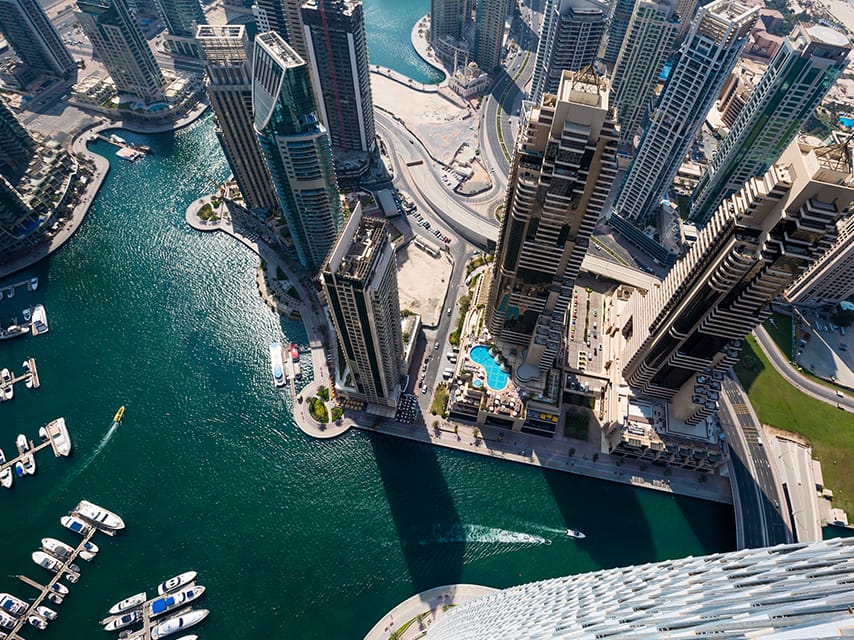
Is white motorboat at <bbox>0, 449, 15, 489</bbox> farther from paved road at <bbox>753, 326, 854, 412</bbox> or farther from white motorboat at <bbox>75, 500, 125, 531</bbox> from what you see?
paved road at <bbox>753, 326, 854, 412</bbox>

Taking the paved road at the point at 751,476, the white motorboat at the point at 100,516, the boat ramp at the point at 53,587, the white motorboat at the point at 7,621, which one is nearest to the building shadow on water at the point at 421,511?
the white motorboat at the point at 100,516

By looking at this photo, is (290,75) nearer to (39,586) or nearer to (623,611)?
(623,611)

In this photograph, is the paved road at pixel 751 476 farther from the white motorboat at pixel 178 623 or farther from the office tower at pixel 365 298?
the white motorboat at pixel 178 623

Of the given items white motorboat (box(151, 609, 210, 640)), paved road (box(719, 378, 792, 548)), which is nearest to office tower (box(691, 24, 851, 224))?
paved road (box(719, 378, 792, 548))

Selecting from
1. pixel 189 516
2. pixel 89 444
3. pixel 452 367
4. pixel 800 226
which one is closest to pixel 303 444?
pixel 189 516

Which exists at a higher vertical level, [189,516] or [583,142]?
[583,142]

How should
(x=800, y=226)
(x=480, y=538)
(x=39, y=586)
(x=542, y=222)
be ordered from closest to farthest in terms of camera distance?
(x=800, y=226), (x=542, y=222), (x=39, y=586), (x=480, y=538)
